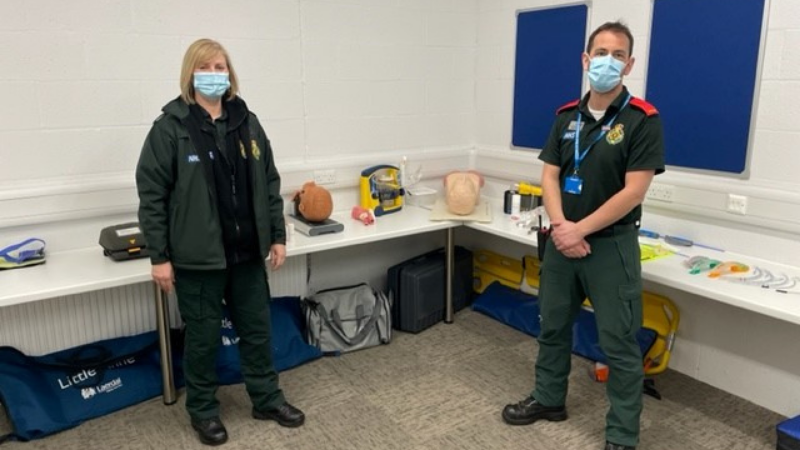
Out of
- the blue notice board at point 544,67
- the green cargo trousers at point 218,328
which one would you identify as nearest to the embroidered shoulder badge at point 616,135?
the blue notice board at point 544,67

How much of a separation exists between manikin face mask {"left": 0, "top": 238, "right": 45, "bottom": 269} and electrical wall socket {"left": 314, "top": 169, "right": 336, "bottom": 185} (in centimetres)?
139

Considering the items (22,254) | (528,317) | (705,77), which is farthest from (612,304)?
(22,254)

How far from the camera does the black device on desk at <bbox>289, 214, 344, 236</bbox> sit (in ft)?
10.5

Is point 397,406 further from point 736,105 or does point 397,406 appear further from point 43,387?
point 736,105

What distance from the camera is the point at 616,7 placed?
321 centimetres

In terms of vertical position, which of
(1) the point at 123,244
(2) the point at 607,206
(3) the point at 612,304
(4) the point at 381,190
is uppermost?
(2) the point at 607,206

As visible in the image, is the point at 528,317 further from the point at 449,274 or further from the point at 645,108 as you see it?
the point at 645,108

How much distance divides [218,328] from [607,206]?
1.55m

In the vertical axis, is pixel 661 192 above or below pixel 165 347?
above

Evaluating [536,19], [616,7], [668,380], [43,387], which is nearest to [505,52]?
[536,19]

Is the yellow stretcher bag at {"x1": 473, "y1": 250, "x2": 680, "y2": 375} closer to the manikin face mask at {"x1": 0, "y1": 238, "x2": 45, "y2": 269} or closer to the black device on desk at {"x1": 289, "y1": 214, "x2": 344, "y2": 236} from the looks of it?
the black device on desk at {"x1": 289, "y1": 214, "x2": 344, "y2": 236}

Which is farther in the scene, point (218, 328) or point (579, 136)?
point (218, 328)

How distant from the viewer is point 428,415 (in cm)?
279

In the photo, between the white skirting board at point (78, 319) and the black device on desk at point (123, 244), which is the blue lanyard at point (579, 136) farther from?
the white skirting board at point (78, 319)
